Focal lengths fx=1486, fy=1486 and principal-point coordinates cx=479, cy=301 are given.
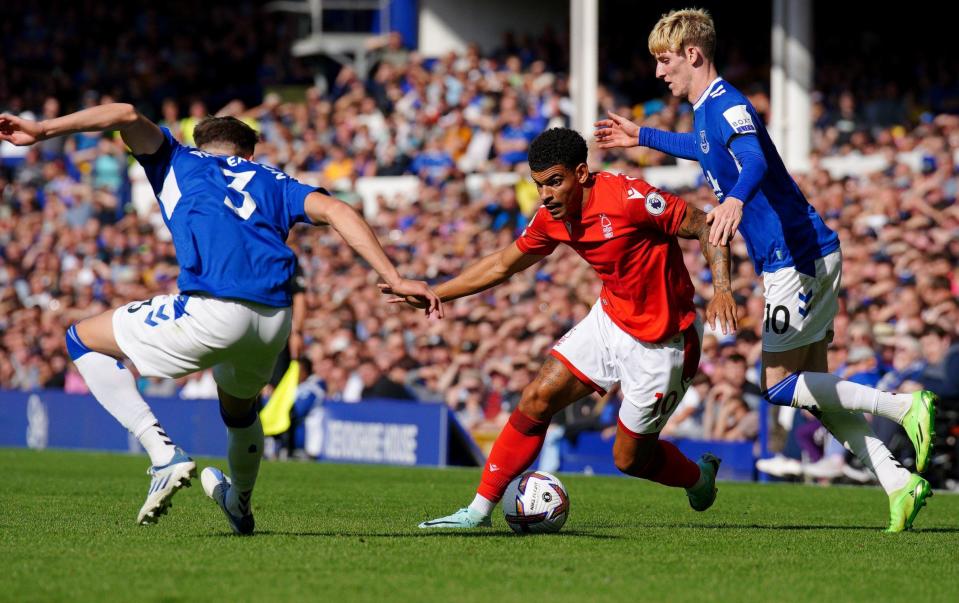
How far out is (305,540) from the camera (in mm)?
7262

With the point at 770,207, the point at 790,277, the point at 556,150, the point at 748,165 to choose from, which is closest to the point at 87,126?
the point at 556,150

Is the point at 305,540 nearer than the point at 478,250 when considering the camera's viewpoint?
Yes

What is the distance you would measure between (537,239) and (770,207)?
1.29 meters

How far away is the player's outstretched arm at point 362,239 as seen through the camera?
6.72 metres

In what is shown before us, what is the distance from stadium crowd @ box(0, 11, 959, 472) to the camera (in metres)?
15.5

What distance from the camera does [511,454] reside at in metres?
7.96

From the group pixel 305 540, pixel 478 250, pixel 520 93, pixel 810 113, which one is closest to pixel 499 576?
pixel 305 540

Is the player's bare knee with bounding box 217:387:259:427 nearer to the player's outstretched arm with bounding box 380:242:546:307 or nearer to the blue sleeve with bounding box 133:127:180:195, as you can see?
the blue sleeve with bounding box 133:127:180:195

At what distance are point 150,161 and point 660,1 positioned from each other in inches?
804

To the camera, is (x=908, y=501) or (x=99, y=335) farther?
(x=908, y=501)

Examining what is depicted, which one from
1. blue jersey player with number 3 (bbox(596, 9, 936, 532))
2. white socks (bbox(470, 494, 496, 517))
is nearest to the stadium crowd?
blue jersey player with number 3 (bbox(596, 9, 936, 532))

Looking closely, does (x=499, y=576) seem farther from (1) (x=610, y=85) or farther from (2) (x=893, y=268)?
(1) (x=610, y=85)

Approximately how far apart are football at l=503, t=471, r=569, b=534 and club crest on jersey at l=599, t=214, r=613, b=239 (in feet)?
4.43

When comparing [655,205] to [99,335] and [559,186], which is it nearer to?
[559,186]
